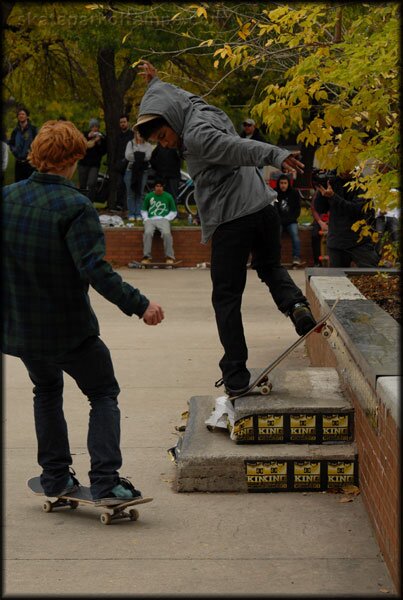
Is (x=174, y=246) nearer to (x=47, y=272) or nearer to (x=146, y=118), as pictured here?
(x=146, y=118)

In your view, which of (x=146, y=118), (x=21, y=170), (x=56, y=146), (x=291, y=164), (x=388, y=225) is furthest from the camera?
(x=21, y=170)

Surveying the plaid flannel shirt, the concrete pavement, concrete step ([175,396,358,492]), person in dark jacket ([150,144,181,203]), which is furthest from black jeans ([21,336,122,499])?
person in dark jacket ([150,144,181,203])

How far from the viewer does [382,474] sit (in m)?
4.95

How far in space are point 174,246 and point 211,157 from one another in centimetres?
1382

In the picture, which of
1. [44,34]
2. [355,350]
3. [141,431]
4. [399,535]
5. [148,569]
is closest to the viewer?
[399,535]

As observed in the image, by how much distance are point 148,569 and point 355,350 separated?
1.69 meters

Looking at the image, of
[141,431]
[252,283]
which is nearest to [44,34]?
[252,283]

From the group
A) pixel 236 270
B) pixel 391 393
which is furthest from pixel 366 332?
pixel 391 393

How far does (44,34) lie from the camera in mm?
25344

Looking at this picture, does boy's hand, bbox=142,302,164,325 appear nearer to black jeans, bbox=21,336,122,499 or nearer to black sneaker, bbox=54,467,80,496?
black jeans, bbox=21,336,122,499

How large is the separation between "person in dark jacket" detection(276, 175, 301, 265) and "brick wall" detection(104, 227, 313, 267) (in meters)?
0.42

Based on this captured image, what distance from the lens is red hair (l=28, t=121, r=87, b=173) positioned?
5445 mm

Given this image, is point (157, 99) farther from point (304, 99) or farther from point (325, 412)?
point (304, 99)

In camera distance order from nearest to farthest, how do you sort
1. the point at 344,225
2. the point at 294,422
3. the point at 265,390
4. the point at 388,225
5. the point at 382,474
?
the point at 382,474, the point at 294,422, the point at 265,390, the point at 344,225, the point at 388,225
